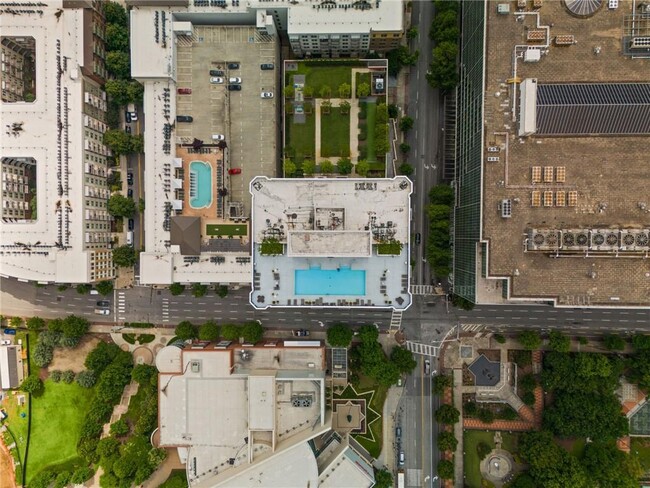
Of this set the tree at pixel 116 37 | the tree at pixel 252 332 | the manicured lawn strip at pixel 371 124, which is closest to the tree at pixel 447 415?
the tree at pixel 252 332

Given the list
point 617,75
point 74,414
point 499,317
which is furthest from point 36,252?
point 617,75

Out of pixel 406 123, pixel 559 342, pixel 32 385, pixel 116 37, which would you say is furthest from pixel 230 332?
pixel 559 342

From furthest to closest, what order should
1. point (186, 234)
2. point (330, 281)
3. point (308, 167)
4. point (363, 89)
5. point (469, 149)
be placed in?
point (186, 234), point (308, 167), point (363, 89), point (469, 149), point (330, 281)

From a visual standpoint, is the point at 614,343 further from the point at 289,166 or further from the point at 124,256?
the point at 124,256

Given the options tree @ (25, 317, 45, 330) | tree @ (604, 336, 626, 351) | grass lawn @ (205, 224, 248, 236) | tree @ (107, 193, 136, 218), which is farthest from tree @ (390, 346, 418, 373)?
tree @ (25, 317, 45, 330)

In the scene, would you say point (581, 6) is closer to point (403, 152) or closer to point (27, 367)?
point (403, 152)

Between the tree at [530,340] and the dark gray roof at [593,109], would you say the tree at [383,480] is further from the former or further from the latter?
the dark gray roof at [593,109]

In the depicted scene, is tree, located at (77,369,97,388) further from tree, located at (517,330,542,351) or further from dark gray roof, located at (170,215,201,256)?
tree, located at (517,330,542,351)
